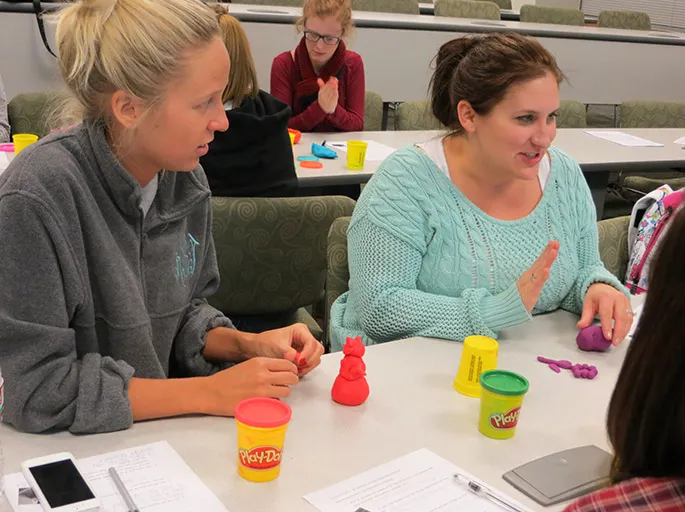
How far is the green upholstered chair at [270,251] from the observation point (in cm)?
225

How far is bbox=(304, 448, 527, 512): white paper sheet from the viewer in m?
1.12

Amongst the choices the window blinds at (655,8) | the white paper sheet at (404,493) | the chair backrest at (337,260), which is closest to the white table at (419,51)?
the window blinds at (655,8)

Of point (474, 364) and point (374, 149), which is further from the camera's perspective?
point (374, 149)

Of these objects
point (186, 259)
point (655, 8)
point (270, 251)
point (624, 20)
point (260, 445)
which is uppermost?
point (655, 8)

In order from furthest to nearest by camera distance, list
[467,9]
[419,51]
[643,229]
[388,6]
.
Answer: [467,9] < [388,6] < [419,51] < [643,229]

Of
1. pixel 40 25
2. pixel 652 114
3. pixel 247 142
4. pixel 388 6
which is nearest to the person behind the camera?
pixel 247 142

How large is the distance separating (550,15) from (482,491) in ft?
21.2

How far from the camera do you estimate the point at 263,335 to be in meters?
1.55

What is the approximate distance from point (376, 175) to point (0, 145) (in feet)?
5.89

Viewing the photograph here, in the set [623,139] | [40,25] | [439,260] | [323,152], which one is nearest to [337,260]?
[439,260]

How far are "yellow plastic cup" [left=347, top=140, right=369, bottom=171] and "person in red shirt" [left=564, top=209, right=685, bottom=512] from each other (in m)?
2.35

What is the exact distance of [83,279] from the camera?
129cm

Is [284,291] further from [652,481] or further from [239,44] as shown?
[652,481]

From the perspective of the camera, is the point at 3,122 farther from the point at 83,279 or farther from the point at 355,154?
the point at 83,279
